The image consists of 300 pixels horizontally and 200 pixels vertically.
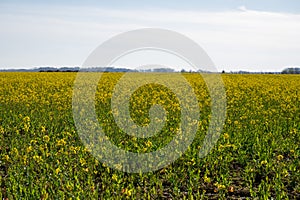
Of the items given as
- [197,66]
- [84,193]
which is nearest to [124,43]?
[197,66]

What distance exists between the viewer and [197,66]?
873 cm

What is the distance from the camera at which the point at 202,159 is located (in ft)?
24.2

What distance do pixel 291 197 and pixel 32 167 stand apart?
12.5 ft

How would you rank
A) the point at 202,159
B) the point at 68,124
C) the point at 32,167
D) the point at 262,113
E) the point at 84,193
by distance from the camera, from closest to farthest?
the point at 84,193 < the point at 32,167 < the point at 202,159 < the point at 68,124 < the point at 262,113

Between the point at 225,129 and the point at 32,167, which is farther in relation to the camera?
the point at 225,129

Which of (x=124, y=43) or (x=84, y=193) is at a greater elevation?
(x=124, y=43)

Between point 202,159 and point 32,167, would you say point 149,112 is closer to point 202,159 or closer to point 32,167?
point 202,159

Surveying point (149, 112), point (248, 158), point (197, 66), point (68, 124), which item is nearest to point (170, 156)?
point (248, 158)

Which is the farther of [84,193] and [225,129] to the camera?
[225,129]

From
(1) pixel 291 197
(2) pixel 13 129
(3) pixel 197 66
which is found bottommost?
(1) pixel 291 197

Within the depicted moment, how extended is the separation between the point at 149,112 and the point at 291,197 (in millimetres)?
6430

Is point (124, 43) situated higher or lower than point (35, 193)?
higher

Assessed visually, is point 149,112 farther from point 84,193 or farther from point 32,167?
point 84,193

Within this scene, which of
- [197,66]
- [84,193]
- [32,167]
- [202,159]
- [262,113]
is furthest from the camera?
[262,113]
